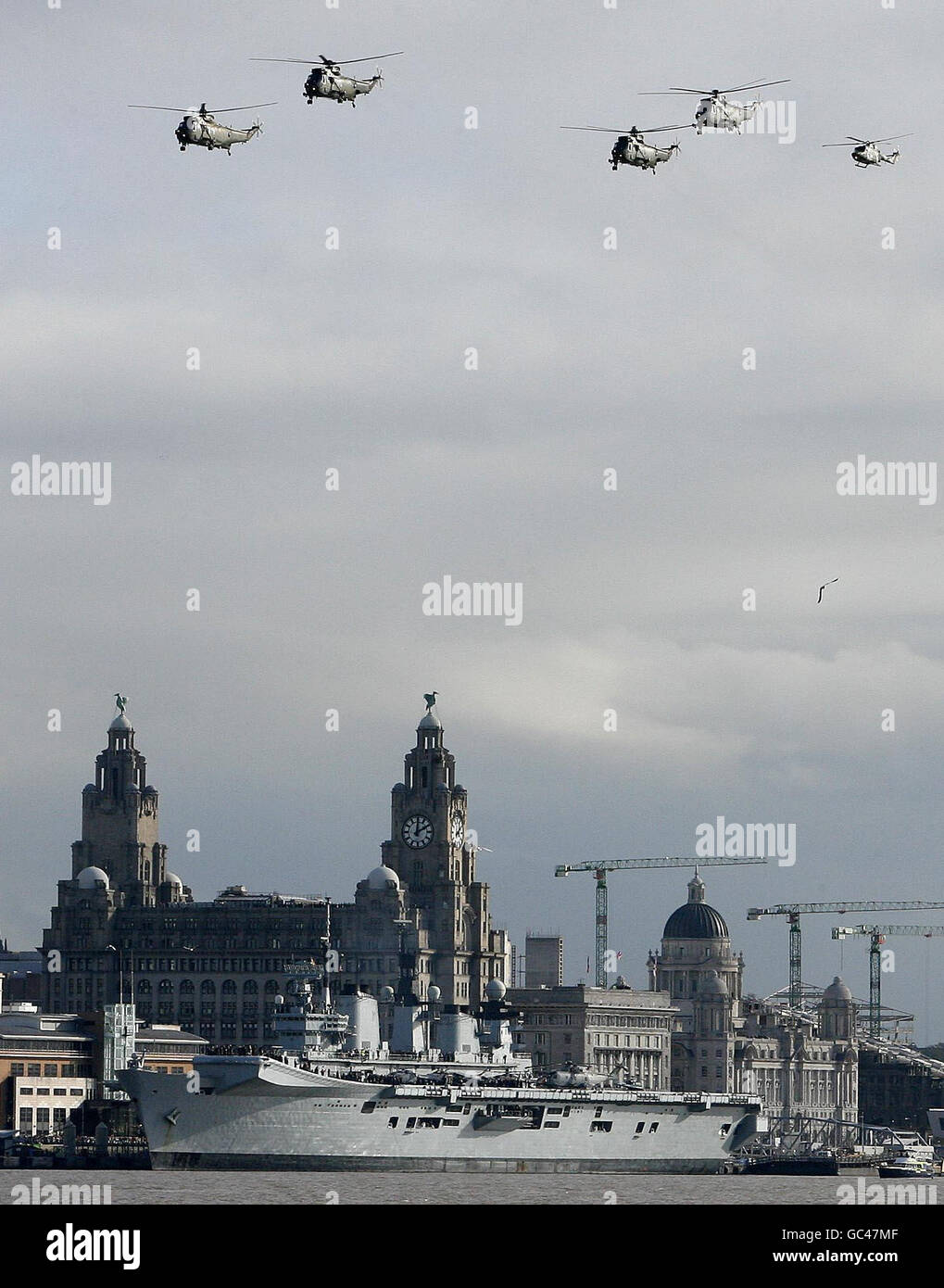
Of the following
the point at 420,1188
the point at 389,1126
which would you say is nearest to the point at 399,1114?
the point at 389,1126

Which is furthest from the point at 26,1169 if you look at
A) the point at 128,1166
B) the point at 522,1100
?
the point at 522,1100

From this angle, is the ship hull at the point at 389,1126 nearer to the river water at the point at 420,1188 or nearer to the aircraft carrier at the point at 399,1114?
the aircraft carrier at the point at 399,1114

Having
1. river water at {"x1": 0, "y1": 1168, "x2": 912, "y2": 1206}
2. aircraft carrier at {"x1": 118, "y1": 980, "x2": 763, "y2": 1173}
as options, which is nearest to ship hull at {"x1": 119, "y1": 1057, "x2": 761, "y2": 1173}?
aircraft carrier at {"x1": 118, "y1": 980, "x2": 763, "y2": 1173}

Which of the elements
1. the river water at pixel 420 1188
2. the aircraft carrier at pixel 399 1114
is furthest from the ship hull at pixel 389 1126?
the river water at pixel 420 1188

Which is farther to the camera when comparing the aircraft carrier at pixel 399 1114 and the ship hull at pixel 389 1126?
the aircraft carrier at pixel 399 1114

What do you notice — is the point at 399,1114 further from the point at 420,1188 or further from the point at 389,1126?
the point at 420,1188
